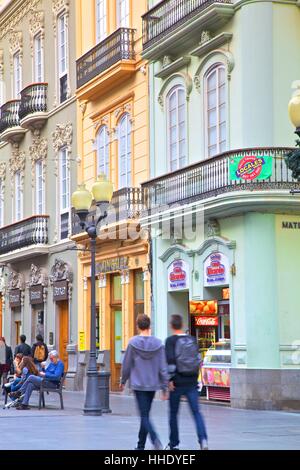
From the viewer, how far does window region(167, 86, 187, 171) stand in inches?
981

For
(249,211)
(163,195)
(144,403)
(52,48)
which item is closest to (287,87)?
(249,211)

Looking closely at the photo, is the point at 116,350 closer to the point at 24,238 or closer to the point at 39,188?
the point at 24,238

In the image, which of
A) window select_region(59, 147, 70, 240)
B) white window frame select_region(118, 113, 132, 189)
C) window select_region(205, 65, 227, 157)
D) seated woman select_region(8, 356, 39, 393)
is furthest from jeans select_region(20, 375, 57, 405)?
window select_region(59, 147, 70, 240)

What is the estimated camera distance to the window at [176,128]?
81.8ft

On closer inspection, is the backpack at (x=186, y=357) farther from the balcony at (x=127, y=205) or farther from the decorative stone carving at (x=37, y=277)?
the decorative stone carving at (x=37, y=277)

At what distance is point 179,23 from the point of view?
2383cm

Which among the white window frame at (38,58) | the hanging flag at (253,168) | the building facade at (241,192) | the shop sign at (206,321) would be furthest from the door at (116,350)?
the white window frame at (38,58)

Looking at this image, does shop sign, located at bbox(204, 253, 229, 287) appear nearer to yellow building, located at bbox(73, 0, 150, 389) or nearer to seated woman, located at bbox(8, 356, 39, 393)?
yellow building, located at bbox(73, 0, 150, 389)

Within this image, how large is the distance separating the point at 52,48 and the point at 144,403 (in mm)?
22792

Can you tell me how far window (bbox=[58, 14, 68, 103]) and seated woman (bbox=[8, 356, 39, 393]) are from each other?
40.2 ft

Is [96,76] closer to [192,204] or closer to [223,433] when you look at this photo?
[192,204]

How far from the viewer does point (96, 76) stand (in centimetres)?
2870

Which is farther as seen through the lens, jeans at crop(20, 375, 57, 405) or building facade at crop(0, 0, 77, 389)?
building facade at crop(0, 0, 77, 389)

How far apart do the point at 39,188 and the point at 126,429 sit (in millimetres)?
19832
